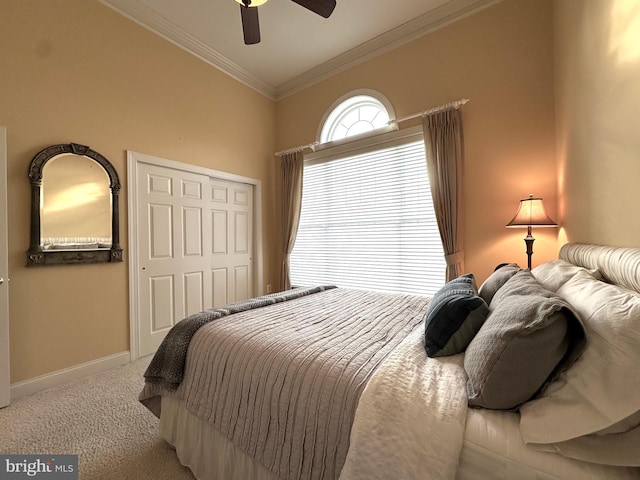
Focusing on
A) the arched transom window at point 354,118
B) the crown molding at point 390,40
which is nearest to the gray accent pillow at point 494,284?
the arched transom window at point 354,118

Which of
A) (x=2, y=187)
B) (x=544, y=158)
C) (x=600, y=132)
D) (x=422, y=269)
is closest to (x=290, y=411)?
(x=600, y=132)

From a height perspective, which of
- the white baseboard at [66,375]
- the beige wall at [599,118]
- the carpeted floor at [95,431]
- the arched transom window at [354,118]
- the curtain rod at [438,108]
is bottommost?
the carpeted floor at [95,431]

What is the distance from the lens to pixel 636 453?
0.61 metres

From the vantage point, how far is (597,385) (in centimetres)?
68

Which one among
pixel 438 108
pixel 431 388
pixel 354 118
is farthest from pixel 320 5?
pixel 431 388

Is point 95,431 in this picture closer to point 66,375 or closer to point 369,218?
point 66,375

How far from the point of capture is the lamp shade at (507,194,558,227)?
6.97 feet

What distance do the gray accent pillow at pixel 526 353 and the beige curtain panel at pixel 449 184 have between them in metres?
1.98

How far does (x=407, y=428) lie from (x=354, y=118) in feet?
11.8

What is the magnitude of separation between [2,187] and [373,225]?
3.28m

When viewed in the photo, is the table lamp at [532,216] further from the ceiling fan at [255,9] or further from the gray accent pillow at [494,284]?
the ceiling fan at [255,9]

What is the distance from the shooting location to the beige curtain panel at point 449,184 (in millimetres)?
2688

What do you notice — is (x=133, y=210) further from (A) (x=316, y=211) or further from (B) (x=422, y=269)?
(B) (x=422, y=269)

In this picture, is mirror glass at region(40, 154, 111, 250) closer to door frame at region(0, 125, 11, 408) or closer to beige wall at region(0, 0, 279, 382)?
beige wall at region(0, 0, 279, 382)
